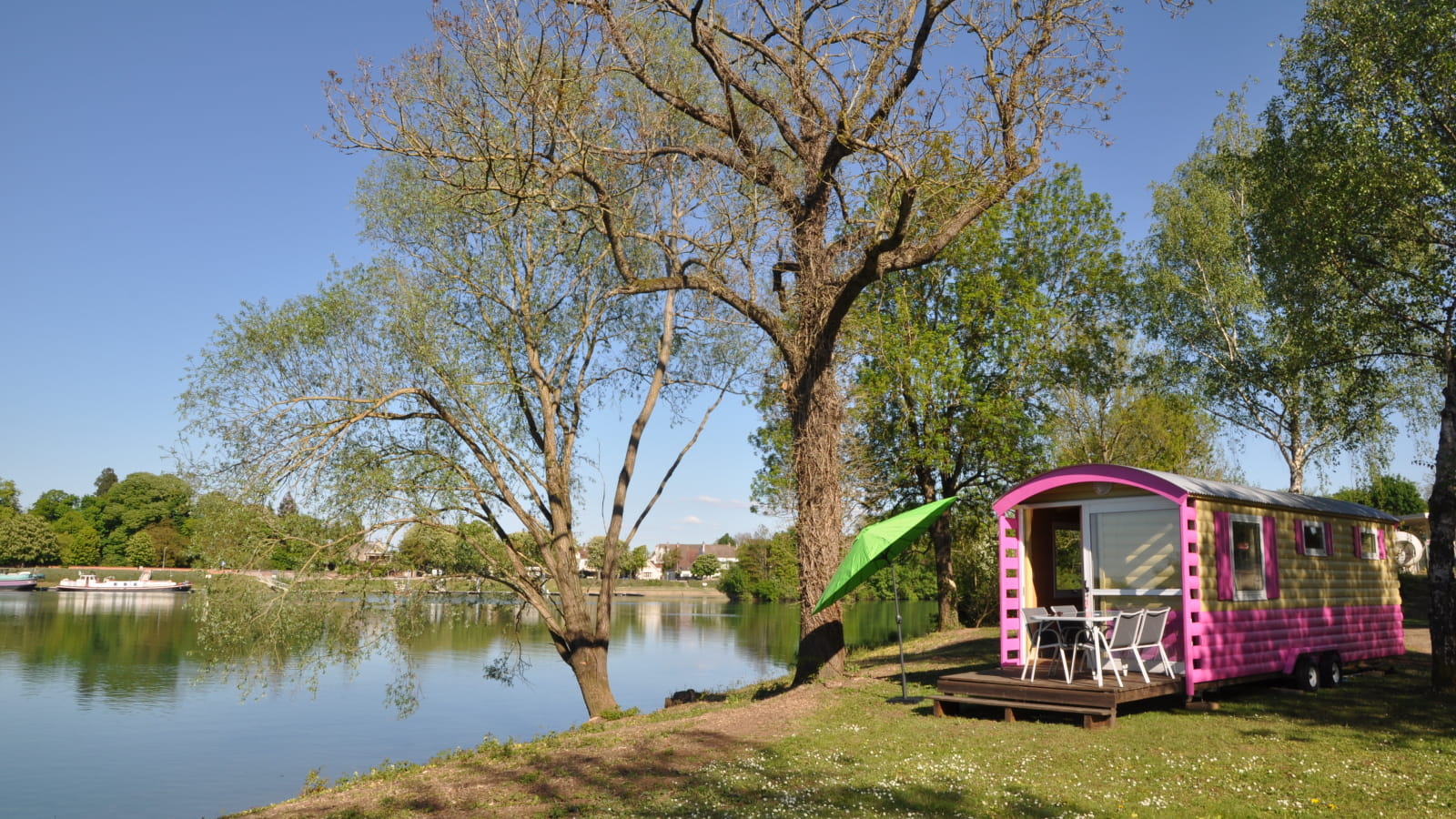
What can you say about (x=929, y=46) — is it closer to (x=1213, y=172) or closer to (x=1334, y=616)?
(x=1334, y=616)

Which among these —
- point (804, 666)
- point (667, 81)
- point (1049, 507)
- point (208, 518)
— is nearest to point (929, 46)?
point (667, 81)

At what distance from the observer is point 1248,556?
12.4m

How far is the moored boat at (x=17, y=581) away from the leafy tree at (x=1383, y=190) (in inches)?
3721

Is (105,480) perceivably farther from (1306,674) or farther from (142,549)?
(1306,674)

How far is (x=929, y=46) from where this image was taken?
12.8 meters

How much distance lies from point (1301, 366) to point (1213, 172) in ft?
36.9

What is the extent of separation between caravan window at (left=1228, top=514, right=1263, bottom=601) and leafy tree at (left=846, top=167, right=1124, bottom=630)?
10.6m

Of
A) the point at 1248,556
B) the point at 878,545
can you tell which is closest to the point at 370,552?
the point at 878,545

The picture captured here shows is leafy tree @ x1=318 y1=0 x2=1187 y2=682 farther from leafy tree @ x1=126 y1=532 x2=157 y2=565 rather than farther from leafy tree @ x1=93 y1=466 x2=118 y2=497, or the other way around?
leafy tree @ x1=93 y1=466 x2=118 y2=497

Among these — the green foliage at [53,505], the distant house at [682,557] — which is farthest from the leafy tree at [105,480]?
the distant house at [682,557]

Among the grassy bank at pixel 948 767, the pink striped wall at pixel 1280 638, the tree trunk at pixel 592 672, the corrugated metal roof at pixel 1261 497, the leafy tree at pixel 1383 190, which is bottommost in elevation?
the tree trunk at pixel 592 672

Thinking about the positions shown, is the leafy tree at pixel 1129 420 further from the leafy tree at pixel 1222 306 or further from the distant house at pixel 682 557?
the distant house at pixel 682 557

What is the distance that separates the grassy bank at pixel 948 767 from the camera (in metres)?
6.99

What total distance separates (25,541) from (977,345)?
94260mm
